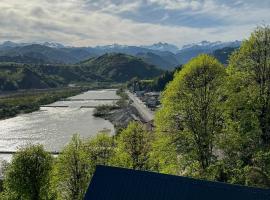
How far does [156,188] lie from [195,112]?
20.2 metres

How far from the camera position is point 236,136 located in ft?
161

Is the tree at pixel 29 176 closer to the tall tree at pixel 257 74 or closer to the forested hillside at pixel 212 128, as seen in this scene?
the forested hillside at pixel 212 128

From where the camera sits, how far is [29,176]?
56938 millimetres

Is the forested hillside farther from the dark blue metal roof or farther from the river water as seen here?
the river water

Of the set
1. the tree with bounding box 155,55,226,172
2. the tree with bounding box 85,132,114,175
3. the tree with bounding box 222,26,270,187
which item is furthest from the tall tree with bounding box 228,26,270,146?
the tree with bounding box 85,132,114,175

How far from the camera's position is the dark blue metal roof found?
106 feet

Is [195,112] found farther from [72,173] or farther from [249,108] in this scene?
[72,173]

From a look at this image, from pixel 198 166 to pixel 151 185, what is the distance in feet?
57.7

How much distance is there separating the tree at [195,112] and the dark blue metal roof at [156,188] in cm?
1701

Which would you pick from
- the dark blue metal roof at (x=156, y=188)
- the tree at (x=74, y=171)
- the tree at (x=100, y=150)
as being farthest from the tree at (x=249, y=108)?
the tree at (x=74, y=171)

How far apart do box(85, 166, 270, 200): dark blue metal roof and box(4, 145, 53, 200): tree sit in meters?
23.8

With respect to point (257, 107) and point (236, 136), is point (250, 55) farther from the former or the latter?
point (236, 136)

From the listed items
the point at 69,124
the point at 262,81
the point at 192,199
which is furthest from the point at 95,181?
the point at 69,124

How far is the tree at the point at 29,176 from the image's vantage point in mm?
55969
